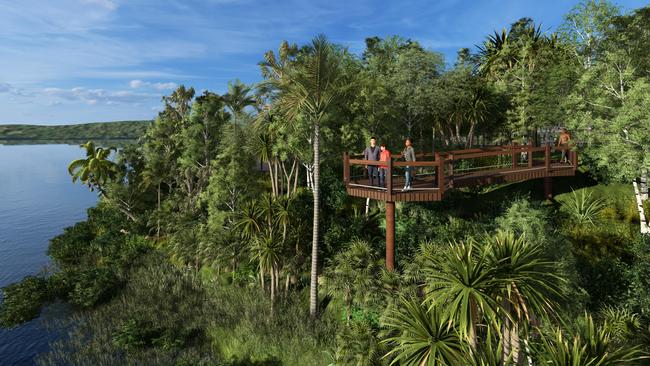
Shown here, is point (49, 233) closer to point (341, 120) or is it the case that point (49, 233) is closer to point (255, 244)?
point (255, 244)

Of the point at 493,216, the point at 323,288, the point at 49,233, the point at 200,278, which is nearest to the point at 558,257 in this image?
the point at 493,216

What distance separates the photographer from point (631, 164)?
1666cm

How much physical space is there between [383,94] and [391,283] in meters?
12.7

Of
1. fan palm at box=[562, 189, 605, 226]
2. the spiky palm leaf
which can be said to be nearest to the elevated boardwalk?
fan palm at box=[562, 189, 605, 226]

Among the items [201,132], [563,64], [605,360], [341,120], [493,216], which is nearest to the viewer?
[605,360]

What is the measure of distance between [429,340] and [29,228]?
49.9 metres

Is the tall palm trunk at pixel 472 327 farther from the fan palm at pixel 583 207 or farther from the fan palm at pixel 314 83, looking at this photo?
the fan palm at pixel 583 207

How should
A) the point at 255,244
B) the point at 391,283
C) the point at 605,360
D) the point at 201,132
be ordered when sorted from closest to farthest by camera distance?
the point at 605,360, the point at 391,283, the point at 255,244, the point at 201,132

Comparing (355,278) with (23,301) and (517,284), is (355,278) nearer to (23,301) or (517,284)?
(517,284)

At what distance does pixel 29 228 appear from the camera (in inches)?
1625

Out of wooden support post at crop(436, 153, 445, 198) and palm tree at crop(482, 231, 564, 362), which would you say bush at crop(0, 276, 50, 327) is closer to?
wooden support post at crop(436, 153, 445, 198)

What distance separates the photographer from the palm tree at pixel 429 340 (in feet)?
25.8

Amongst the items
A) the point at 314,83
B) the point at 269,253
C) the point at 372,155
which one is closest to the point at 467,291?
the point at 372,155

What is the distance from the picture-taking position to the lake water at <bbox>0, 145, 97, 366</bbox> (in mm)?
18078
